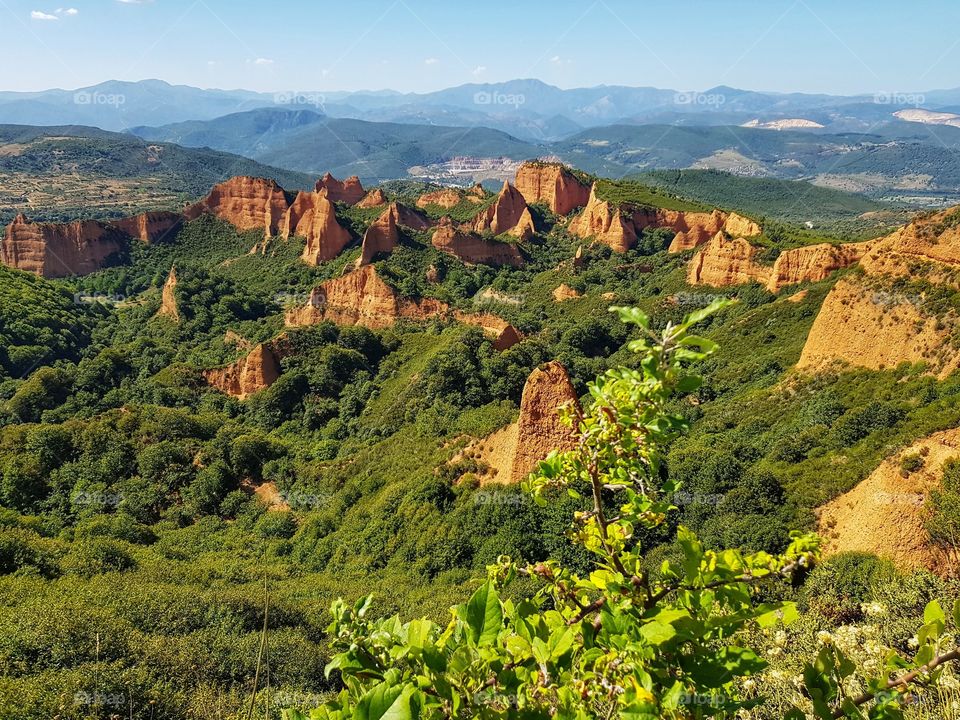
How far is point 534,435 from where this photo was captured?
25234 mm

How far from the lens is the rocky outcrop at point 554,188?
314 feet

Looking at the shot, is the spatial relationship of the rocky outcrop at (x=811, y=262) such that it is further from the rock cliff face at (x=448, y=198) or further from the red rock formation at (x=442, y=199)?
the red rock formation at (x=442, y=199)

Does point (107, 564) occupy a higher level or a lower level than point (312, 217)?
lower

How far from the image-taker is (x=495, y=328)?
52.8m

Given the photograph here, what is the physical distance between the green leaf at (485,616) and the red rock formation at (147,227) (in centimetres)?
9532

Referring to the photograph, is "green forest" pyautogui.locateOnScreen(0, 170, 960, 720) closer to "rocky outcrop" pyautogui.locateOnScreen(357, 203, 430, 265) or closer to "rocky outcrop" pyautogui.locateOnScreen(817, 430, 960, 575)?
"rocky outcrop" pyautogui.locateOnScreen(817, 430, 960, 575)

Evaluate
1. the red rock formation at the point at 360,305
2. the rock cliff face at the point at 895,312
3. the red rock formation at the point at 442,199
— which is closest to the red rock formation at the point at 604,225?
the red rock formation at the point at 442,199

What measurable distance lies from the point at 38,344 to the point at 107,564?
42.5 meters

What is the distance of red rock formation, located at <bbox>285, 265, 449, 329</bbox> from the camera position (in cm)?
5766

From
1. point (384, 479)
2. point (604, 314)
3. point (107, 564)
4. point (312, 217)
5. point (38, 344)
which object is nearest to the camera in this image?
point (107, 564)

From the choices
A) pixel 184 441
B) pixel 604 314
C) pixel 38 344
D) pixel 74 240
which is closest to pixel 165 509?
pixel 184 441

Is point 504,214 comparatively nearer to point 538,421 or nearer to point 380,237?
point 380,237

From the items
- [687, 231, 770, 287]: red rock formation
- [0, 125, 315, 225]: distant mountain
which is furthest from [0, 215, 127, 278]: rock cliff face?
[687, 231, 770, 287]: red rock formation

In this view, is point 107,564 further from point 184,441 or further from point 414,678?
point 414,678
